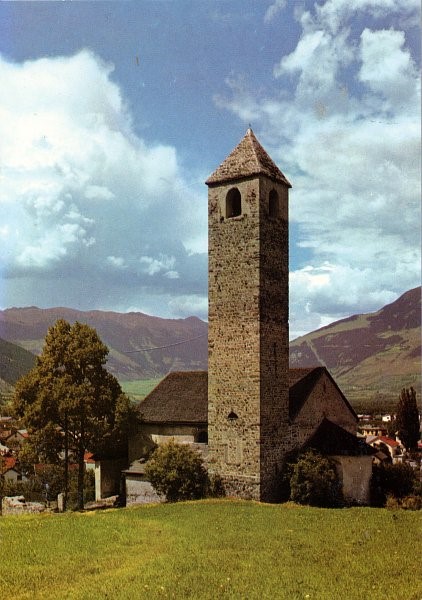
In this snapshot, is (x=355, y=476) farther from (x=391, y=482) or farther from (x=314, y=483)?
(x=314, y=483)

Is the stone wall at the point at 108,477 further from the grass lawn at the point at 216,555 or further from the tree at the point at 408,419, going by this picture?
the tree at the point at 408,419

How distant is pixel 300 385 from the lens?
111 feet

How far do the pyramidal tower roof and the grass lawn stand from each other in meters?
15.5

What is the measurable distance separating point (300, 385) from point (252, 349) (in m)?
5.48

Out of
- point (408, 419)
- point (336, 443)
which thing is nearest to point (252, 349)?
point (336, 443)

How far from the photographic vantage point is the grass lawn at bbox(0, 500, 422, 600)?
14414 mm

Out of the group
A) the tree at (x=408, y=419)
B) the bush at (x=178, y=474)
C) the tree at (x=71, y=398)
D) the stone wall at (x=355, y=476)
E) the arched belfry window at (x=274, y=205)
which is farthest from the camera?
the tree at (x=408, y=419)

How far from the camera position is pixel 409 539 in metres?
19.4

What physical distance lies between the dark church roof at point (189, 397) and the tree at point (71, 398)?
112 inches

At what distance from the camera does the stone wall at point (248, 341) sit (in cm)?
2945

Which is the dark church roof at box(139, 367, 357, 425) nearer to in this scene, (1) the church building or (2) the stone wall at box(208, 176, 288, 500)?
(1) the church building

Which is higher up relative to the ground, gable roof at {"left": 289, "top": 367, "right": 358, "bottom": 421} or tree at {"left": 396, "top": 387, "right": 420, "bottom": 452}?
gable roof at {"left": 289, "top": 367, "right": 358, "bottom": 421}

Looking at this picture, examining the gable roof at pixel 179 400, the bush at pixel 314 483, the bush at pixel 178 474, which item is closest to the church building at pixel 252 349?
the gable roof at pixel 179 400

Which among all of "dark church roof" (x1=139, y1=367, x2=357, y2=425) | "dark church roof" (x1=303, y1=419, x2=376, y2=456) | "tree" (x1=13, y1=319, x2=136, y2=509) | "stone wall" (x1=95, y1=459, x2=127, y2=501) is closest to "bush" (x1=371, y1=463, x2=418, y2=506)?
"dark church roof" (x1=303, y1=419, x2=376, y2=456)
